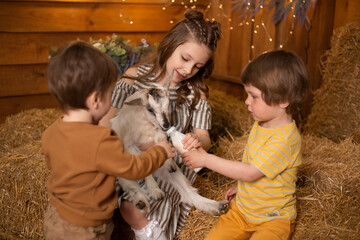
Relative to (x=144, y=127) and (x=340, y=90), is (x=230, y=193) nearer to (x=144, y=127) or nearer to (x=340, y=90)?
(x=144, y=127)

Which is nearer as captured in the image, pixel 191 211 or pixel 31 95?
pixel 191 211

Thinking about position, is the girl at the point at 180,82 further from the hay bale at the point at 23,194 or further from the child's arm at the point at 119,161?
the hay bale at the point at 23,194

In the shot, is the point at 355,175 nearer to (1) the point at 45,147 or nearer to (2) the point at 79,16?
(1) the point at 45,147

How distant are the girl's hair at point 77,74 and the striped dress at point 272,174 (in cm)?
88

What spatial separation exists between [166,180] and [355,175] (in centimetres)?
124

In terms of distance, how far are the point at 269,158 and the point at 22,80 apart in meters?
3.22

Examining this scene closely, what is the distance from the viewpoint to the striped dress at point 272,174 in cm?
181

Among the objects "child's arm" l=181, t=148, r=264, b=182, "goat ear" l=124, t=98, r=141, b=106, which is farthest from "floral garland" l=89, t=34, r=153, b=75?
"child's arm" l=181, t=148, r=264, b=182

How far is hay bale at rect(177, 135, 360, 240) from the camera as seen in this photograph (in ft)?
6.52

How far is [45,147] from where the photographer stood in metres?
1.64

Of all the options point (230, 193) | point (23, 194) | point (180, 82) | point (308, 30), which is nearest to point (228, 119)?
point (308, 30)

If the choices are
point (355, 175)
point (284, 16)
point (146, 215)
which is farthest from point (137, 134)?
point (284, 16)

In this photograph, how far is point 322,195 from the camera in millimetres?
2238

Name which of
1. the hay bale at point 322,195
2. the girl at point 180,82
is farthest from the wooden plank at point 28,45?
the hay bale at point 322,195
